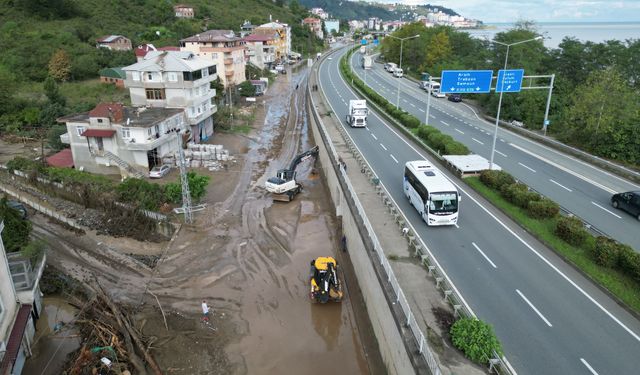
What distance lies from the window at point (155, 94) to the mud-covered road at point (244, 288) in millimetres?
14720

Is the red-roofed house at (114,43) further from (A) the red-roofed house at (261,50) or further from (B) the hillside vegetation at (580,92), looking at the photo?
(B) the hillside vegetation at (580,92)

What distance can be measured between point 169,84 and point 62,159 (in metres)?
13.0

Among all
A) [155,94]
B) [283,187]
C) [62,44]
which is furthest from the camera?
[62,44]

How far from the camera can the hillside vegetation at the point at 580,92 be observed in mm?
34562

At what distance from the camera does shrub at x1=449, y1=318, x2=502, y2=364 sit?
42.9 ft

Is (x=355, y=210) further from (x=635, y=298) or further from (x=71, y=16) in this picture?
Result: (x=71, y=16)

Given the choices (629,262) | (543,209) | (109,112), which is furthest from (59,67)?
(629,262)

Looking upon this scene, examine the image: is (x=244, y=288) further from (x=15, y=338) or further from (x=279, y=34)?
(x=279, y=34)

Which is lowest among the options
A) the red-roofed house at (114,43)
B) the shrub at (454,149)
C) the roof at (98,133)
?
the shrub at (454,149)

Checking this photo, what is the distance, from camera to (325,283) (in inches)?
846

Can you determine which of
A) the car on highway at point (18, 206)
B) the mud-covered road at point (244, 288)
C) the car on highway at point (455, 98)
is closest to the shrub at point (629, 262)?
the mud-covered road at point (244, 288)

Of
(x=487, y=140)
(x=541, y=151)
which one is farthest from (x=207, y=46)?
(x=541, y=151)

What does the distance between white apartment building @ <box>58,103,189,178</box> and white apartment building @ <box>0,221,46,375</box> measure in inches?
679

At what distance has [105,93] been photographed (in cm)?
6650
